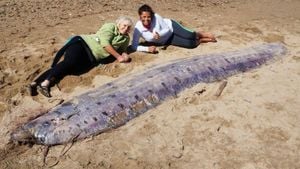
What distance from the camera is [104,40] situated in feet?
20.3

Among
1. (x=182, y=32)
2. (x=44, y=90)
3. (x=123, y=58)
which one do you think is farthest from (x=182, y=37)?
(x=44, y=90)

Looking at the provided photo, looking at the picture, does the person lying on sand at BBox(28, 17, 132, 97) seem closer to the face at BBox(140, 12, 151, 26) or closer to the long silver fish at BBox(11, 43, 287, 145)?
the face at BBox(140, 12, 151, 26)

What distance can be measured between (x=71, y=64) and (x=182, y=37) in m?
1.90

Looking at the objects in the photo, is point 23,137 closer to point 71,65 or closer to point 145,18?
point 71,65

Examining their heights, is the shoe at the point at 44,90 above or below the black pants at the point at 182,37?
above

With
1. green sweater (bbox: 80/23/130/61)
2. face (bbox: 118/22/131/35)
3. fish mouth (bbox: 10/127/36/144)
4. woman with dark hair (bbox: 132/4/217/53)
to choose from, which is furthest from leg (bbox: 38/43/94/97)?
fish mouth (bbox: 10/127/36/144)

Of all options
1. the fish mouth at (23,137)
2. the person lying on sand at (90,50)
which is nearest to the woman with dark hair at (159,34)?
the person lying on sand at (90,50)

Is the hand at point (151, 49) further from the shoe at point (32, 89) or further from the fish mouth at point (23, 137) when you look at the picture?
the fish mouth at point (23, 137)

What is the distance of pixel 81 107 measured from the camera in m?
4.91

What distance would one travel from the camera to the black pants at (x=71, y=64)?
5865 millimetres

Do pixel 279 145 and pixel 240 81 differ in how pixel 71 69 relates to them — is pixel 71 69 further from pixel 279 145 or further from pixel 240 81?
A: pixel 279 145

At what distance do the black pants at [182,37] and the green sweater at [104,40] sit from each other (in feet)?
3.33

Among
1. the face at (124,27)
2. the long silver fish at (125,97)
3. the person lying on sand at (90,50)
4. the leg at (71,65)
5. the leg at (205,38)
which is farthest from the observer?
the leg at (205,38)

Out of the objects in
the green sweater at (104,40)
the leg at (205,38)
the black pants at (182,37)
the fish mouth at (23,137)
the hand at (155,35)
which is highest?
the green sweater at (104,40)
